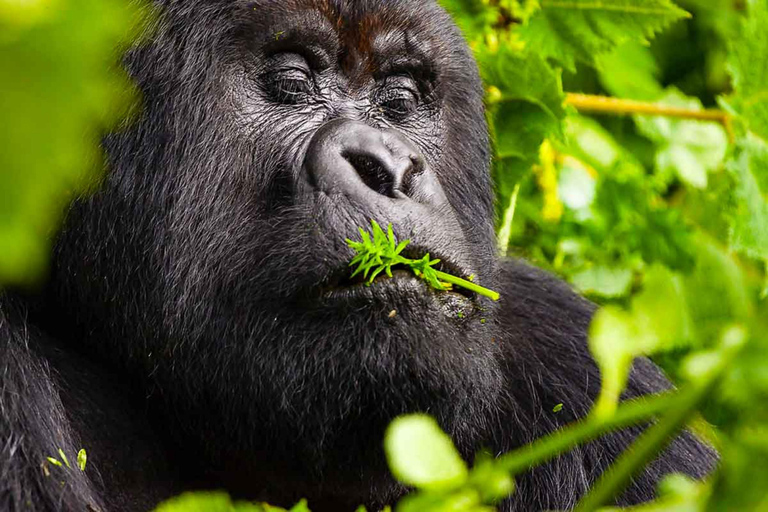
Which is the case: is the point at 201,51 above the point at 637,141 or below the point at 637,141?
above

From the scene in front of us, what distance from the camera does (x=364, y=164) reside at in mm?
2164

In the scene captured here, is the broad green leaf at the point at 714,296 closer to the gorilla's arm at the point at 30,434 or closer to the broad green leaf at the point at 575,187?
the broad green leaf at the point at 575,187

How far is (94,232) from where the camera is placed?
2.27 metres

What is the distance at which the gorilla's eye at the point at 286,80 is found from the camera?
2410mm

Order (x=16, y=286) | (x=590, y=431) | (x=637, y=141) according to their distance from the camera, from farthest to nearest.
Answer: (x=637, y=141), (x=16, y=286), (x=590, y=431)

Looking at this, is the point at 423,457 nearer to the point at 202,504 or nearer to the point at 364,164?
the point at 202,504

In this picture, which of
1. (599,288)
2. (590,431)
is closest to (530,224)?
(599,288)

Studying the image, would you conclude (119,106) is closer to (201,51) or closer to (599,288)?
(201,51)

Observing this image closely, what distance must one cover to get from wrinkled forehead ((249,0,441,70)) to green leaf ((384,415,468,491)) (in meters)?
1.55

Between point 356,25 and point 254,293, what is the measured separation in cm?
76

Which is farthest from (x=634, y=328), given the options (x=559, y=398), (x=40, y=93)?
(x=559, y=398)

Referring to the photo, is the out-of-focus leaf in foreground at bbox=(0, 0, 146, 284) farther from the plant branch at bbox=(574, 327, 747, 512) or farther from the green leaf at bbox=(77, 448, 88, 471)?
the green leaf at bbox=(77, 448, 88, 471)

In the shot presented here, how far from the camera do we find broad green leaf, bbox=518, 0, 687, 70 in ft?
10.9

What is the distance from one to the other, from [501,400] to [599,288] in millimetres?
958
